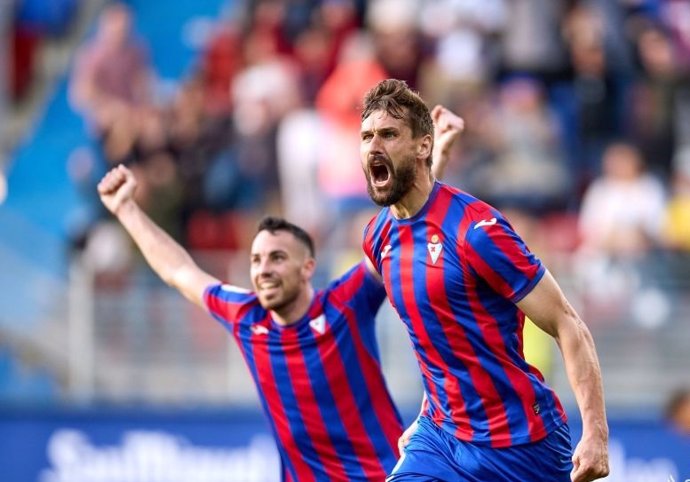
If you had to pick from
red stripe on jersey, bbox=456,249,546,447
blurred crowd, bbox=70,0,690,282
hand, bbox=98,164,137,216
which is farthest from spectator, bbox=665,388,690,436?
red stripe on jersey, bbox=456,249,546,447

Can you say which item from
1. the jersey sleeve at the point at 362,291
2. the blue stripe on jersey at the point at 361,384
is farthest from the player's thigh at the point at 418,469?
the jersey sleeve at the point at 362,291

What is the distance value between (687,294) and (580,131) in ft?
8.44

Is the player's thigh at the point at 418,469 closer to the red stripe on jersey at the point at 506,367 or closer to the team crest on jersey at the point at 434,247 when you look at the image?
the red stripe on jersey at the point at 506,367

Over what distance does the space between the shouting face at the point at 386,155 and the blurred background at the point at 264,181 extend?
19.3 feet

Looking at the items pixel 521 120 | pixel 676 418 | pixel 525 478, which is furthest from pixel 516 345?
pixel 521 120

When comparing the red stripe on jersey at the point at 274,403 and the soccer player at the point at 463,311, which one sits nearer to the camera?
the soccer player at the point at 463,311

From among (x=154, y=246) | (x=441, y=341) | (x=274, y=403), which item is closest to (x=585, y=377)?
(x=441, y=341)

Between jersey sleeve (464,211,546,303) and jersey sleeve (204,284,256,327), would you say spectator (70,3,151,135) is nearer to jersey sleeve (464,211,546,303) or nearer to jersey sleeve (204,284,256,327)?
jersey sleeve (204,284,256,327)

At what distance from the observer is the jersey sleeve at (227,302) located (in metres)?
6.90

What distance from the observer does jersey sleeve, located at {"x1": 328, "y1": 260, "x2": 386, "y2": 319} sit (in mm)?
6707

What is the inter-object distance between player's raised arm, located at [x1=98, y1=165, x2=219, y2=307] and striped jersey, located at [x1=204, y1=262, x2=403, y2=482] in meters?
0.35

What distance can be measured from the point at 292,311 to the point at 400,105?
6.01 feet

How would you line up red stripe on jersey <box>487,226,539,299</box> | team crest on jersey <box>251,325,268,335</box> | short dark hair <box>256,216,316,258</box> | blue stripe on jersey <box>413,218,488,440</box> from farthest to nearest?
1. short dark hair <box>256,216,316,258</box>
2. team crest on jersey <box>251,325,268,335</box>
3. blue stripe on jersey <box>413,218,488,440</box>
4. red stripe on jersey <box>487,226,539,299</box>

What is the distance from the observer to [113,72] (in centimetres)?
1418
